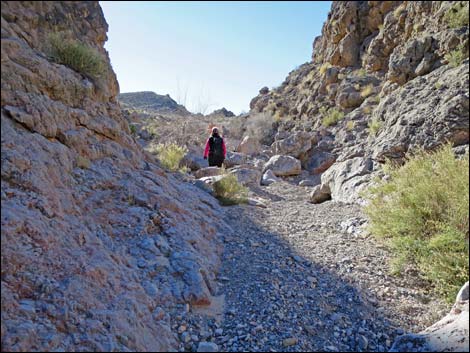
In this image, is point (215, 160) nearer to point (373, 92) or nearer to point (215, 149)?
point (215, 149)

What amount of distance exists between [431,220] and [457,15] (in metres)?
8.24

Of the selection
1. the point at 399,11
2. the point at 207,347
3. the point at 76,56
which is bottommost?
the point at 207,347

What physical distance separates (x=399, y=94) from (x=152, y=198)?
7.62m

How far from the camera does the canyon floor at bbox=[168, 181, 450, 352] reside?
8.08ft

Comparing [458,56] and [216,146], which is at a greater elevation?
[458,56]

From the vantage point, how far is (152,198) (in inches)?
149

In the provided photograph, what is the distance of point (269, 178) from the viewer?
10711 mm

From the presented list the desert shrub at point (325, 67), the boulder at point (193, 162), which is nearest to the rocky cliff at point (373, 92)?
the desert shrub at point (325, 67)

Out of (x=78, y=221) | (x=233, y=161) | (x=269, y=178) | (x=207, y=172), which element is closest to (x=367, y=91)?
(x=269, y=178)

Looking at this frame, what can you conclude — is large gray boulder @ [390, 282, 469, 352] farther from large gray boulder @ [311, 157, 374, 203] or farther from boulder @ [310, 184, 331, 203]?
boulder @ [310, 184, 331, 203]

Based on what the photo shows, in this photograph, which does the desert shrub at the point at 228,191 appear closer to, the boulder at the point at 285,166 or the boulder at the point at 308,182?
the boulder at the point at 308,182

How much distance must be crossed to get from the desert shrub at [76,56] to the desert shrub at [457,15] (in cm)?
902

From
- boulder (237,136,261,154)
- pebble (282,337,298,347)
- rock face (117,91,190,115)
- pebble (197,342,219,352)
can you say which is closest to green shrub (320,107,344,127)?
boulder (237,136,261,154)

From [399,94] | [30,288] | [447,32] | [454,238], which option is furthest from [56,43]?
[447,32]
